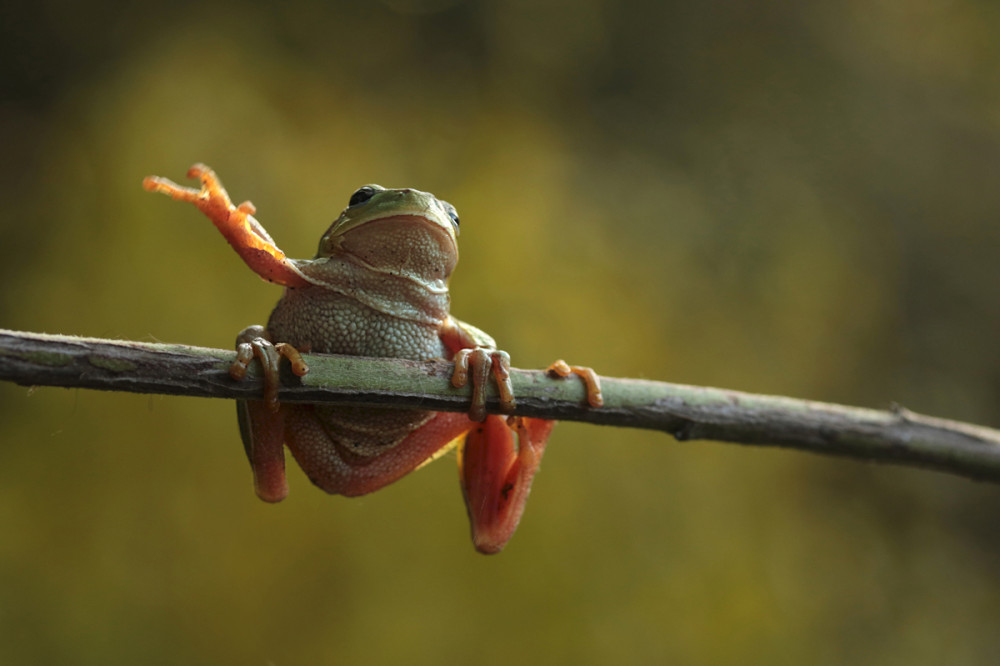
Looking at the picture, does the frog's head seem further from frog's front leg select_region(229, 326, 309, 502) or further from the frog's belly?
frog's front leg select_region(229, 326, 309, 502)

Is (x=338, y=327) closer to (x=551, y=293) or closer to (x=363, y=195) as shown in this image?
(x=363, y=195)

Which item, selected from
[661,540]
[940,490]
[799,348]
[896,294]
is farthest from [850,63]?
[661,540]

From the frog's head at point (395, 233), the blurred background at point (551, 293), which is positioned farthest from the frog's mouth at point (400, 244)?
the blurred background at point (551, 293)

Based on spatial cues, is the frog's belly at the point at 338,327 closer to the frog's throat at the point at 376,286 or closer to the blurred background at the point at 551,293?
the frog's throat at the point at 376,286

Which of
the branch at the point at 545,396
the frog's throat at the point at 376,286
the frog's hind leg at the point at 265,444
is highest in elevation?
the frog's throat at the point at 376,286

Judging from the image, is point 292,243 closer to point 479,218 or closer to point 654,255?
point 479,218

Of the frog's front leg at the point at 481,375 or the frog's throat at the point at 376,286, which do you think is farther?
the frog's throat at the point at 376,286

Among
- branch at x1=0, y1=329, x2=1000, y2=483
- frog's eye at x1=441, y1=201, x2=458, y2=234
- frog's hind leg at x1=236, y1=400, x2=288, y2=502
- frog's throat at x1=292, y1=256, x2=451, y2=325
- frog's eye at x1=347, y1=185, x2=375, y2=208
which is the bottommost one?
frog's hind leg at x1=236, y1=400, x2=288, y2=502

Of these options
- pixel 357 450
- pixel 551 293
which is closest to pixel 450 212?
pixel 357 450

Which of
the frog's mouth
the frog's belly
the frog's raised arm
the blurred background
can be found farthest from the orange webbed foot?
the blurred background
